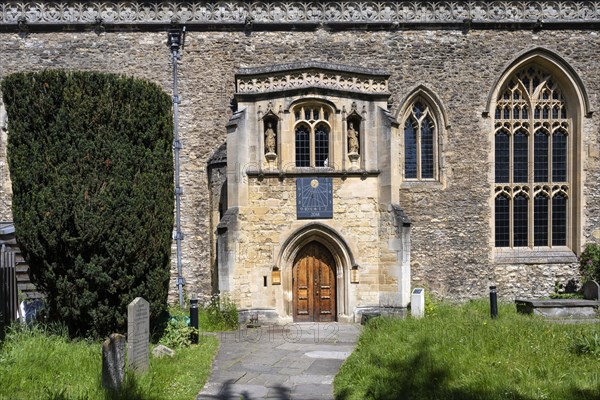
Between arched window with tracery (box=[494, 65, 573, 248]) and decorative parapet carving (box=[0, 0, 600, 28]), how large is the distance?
5.58 feet

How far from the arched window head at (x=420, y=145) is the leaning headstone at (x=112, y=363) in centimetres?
982

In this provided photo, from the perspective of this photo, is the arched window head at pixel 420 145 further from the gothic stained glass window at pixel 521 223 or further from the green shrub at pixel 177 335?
the green shrub at pixel 177 335

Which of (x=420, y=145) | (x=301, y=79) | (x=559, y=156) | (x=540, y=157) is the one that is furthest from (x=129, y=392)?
(x=559, y=156)

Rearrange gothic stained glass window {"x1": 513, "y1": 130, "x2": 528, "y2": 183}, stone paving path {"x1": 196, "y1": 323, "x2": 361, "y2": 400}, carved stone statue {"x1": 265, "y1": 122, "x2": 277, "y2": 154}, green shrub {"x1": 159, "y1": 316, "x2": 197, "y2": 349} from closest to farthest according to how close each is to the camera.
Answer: stone paving path {"x1": 196, "y1": 323, "x2": 361, "y2": 400}
green shrub {"x1": 159, "y1": 316, "x2": 197, "y2": 349}
carved stone statue {"x1": 265, "y1": 122, "x2": 277, "y2": 154}
gothic stained glass window {"x1": 513, "y1": 130, "x2": 528, "y2": 183}

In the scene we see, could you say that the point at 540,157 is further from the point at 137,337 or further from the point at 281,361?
the point at 137,337

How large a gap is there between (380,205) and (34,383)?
7.87 m

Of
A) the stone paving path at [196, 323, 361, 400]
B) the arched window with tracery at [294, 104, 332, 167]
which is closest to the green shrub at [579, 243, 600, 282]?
the stone paving path at [196, 323, 361, 400]

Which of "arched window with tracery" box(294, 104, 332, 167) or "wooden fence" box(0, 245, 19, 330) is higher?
"arched window with tracery" box(294, 104, 332, 167)

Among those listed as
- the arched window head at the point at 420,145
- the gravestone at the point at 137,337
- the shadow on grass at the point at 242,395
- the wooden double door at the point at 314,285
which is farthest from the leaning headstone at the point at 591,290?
the gravestone at the point at 137,337

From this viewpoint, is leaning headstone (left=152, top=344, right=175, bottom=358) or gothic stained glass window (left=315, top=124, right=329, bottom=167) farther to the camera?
gothic stained glass window (left=315, top=124, right=329, bottom=167)

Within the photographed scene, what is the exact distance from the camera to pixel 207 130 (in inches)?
555

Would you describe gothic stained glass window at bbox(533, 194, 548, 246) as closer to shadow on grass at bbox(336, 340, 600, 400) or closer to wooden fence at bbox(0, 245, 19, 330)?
shadow on grass at bbox(336, 340, 600, 400)

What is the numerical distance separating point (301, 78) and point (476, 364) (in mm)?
7408

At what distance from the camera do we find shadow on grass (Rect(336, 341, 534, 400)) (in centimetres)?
621
